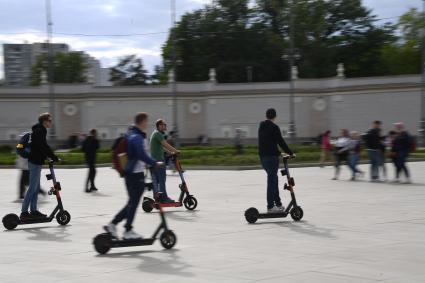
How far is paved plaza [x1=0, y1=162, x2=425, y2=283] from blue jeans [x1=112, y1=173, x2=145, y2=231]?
46 centimetres

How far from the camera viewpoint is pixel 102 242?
31.2ft

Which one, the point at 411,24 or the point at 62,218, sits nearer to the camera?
the point at 62,218

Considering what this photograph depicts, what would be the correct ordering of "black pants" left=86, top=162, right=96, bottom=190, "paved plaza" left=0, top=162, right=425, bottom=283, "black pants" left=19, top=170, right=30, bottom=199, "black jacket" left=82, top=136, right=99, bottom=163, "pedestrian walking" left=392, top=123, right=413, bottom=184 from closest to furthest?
"paved plaza" left=0, top=162, right=425, bottom=283, "black pants" left=19, top=170, right=30, bottom=199, "black pants" left=86, top=162, right=96, bottom=190, "black jacket" left=82, top=136, right=99, bottom=163, "pedestrian walking" left=392, top=123, right=413, bottom=184

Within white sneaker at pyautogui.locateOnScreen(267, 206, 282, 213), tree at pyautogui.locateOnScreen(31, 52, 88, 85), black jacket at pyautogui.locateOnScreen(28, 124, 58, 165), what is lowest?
white sneaker at pyautogui.locateOnScreen(267, 206, 282, 213)

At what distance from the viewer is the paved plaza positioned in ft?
26.4

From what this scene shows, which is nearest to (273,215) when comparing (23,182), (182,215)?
(182,215)

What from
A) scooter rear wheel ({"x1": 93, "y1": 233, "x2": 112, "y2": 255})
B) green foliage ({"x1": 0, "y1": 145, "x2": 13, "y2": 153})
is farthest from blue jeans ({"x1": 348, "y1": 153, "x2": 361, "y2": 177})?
green foliage ({"x1": 0, "y1": 145, "x2": 13, "y2": 153})

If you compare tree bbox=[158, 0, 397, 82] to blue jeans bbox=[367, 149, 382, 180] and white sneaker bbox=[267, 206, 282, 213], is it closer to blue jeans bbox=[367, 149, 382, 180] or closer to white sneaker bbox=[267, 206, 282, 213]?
blue jeans bbox=[367, 149, 382, 180]

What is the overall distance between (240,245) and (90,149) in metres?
12.6

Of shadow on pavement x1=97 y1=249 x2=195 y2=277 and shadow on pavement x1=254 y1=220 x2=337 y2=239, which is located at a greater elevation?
shadow on pavement x1=97 y1=249 x2=195 y2=277

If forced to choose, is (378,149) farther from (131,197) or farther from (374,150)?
(131,197)

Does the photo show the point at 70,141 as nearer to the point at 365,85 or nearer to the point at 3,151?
the point at 3,151

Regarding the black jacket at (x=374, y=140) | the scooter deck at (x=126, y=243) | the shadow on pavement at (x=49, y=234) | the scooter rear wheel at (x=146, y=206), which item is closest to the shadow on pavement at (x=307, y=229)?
the scooter deck at (x=126, y=243)

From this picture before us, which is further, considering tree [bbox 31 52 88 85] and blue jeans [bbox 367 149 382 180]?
tree [bbox 31 52 88 85]
